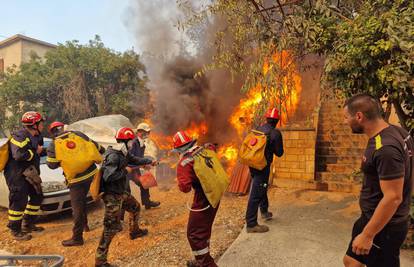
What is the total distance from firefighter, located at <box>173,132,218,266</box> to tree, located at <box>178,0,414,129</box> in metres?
2.19

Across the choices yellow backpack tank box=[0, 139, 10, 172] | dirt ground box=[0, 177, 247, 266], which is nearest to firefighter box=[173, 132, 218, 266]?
dirt ground box=[0, 177, 247, 266]

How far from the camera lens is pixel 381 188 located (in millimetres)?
2025

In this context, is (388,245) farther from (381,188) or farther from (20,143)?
(20,143)

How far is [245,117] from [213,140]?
1442 mm

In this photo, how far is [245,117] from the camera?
9969 millimetres

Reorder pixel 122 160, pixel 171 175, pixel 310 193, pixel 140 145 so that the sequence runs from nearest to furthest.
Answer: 1. pixel 122 160
2. pixel 140 145
3. pixel 310 193
4. pixel 171 175

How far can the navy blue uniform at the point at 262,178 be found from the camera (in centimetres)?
449

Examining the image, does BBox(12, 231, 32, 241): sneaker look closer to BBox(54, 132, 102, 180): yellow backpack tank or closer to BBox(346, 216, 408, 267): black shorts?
BBox(54, 132, 102, 180): yellow backpack tank

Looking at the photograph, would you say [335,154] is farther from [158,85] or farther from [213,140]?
[158,85]

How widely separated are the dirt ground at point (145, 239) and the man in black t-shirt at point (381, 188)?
224 centimetres

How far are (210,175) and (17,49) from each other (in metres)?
24.3

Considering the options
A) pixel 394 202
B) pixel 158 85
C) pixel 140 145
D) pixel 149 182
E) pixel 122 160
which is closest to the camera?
pixel 394 202

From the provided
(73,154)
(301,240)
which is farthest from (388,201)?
(73,154)

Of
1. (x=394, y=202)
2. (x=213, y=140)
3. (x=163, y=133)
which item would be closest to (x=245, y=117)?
(x=213, y=140)
